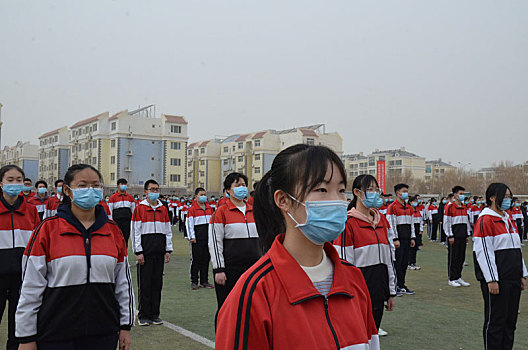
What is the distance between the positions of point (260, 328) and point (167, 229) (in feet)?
20.6

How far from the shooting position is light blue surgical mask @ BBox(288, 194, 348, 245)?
1.94 metres

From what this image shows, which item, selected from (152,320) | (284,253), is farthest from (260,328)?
(152,320)

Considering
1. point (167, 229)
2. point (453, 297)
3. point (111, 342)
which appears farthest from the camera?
point (453, 297)

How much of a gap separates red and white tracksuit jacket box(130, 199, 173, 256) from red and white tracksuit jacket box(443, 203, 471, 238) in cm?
675

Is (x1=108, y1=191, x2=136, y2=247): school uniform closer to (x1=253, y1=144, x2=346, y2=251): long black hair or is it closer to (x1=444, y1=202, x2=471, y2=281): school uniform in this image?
(x1=444, y1=202, x2=471, y2=281): school uniform

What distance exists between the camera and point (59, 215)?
3.52 metres

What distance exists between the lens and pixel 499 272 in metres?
5.12

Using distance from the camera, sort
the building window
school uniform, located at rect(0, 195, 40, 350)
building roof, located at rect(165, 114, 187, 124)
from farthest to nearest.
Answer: the building window < building roof, located at rect(165, 114, 187, 124) < school uniform, located at rect(0, 195, 40, 350)

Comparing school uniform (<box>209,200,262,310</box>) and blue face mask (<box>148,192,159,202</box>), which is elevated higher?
blue face mask (<box>148,192,159,202</box>)

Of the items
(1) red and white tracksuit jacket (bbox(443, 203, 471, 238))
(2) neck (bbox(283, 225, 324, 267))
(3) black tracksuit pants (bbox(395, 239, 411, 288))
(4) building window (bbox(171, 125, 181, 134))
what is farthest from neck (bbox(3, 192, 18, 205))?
(4) building window (bbox(171, 125, 181, 134))

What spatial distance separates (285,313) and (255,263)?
29 cm

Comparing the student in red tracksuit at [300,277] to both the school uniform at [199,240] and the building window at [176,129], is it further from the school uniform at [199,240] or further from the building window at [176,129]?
the building window at [176,129]

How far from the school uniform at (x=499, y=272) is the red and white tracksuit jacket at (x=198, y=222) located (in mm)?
6875

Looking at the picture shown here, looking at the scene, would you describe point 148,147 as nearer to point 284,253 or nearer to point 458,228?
point 458,228
